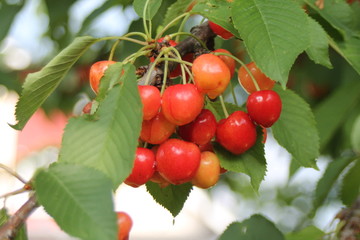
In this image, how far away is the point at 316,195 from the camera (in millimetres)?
1883

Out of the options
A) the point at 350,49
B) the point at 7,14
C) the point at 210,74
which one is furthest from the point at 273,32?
the point at 7,14

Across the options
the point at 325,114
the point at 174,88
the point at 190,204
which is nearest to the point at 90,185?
the point at 174,88

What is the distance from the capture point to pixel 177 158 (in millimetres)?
990

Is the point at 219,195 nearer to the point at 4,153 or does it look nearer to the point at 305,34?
the point at 305,34

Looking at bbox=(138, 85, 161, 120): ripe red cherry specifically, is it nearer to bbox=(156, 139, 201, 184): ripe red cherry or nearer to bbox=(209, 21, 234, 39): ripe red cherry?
bbox=(156, 139, 201, 184): ripe red cherry

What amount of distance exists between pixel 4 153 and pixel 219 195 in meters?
3.29

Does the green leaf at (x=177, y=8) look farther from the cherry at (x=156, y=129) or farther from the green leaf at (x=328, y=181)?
the green leaf at (x=328, y=181)

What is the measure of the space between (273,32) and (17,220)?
0.52 m

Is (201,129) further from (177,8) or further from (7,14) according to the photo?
(7,14)

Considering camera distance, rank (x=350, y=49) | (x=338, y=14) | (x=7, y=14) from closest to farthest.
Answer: (x=350, y=49), (x=338, y=14), (x=7, y=14)

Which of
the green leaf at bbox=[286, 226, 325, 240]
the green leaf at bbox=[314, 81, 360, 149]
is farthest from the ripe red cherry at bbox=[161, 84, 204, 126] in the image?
the green leaf at bbox=[314, 81, 360, 149]

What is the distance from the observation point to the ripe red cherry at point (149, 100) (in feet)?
3.16

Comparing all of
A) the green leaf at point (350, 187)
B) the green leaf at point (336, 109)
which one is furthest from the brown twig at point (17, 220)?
the green leaf at point (336, 109)

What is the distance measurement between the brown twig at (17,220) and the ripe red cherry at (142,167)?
0.19 metres
